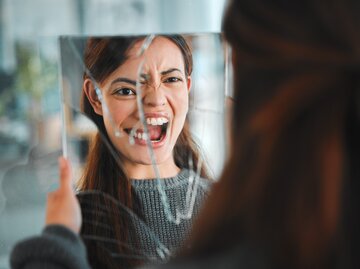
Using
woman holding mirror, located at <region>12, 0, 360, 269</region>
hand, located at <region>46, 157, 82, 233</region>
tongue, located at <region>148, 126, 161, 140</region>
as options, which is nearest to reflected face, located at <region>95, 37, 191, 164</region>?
tongue, located at <region>148, 126, 161, 140</region>

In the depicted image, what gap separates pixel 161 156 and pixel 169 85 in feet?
0.45

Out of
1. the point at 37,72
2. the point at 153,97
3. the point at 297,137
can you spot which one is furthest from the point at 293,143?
the point at 37,72

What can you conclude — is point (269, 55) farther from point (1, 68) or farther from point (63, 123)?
point (1, 68)

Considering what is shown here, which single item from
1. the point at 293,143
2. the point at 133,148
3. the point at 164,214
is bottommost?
the point at 164,214

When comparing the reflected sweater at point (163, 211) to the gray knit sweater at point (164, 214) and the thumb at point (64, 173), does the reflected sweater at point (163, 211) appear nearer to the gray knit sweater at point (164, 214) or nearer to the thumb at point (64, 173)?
the gray knit sweater at point (164, 214)

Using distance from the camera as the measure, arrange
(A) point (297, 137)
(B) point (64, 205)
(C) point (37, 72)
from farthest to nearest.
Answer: (C) point (37, 72) < (B) point (64, 205) < (A) point (297, 137)

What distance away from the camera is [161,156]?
1069 millimetres

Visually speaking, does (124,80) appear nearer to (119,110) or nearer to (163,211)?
(119,110)

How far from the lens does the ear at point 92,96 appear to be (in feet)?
3.41

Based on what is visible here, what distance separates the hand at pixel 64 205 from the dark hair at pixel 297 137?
463 mm

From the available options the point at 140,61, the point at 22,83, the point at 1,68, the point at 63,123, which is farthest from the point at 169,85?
the point at 1,68

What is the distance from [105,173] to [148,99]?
0.16 m

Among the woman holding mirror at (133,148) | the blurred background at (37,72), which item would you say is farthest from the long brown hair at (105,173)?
the blurred background at (37,72)

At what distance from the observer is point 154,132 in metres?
1.05
